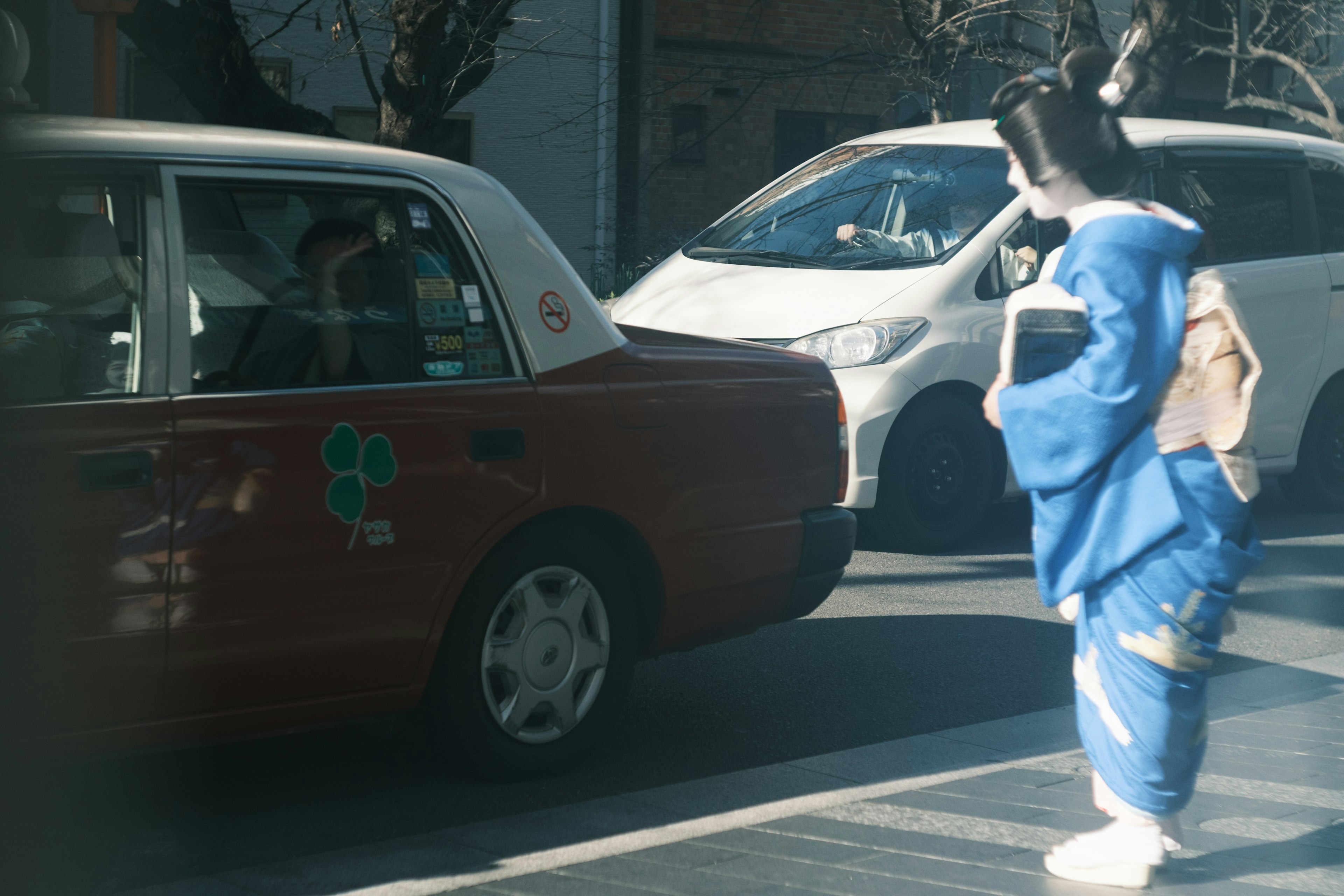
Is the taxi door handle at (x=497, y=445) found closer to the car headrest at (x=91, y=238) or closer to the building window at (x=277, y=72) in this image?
the car headrest at (x=91, y=238)

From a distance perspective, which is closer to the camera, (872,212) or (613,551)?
(613,551)

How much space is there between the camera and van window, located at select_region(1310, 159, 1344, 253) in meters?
8.50

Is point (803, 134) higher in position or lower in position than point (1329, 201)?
higher

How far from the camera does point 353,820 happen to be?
145 inches

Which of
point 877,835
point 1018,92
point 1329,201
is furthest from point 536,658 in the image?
point 1329,201

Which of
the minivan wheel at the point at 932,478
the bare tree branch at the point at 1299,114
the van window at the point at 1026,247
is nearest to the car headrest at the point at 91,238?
the minivan wheel at the point at 932,478

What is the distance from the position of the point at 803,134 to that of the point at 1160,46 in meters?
6.38

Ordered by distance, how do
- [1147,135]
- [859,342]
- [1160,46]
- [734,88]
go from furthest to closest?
A: 1. [734,88]
2. [1160,46]
3. [1147,135]
4. [859,342]

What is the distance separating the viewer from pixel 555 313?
3916mm

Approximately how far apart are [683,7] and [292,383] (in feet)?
49.8

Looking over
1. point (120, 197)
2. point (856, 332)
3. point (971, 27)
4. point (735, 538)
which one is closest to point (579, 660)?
point (735, 538)

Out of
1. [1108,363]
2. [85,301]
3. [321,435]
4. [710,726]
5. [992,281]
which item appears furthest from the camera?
[992,281]

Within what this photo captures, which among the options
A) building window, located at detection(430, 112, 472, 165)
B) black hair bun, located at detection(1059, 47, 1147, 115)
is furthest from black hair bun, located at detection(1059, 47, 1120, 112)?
building window, located at detection(430, 112, 472, 165)

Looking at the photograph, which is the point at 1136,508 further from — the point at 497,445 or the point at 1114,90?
the point at 497,445
